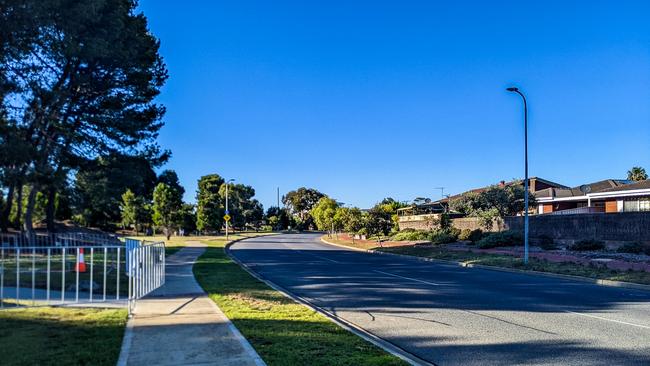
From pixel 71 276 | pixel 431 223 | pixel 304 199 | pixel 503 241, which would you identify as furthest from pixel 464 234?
pixel 304 199

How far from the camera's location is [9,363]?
6004 mm

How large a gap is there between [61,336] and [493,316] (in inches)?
311

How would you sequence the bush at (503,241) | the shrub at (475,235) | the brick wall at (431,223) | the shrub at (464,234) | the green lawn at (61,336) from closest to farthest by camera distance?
the green lawn at (61,336) < the bush at (503,241) < the shrub at (475,235) < the shrub at (464,234) < the brick wall at (431,223)

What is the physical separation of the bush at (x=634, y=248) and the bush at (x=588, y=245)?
1.72 metres

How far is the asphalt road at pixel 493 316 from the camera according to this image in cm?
711

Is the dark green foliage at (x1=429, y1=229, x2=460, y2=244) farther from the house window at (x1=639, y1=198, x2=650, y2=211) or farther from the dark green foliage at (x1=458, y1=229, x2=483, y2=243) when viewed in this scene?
the house window at (x1=639, y1=198, x2=650, y2=211)

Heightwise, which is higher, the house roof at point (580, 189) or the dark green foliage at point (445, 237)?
the house roof at point (580, 189)

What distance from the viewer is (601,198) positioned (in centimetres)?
4253

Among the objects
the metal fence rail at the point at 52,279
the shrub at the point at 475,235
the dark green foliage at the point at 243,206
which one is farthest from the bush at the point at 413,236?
the dark green foliage at the point at 243,206

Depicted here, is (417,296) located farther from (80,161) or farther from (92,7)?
(80,161)

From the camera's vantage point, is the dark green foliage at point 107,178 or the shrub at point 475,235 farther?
the shrub at point 475,235

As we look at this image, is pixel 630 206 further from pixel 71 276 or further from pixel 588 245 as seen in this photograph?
pixel 71 276

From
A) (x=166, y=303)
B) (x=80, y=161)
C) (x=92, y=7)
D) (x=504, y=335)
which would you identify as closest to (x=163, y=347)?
(x=166, y=303)

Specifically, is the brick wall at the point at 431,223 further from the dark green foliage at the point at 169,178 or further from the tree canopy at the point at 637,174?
the dark green foliage at the point at 169,178
